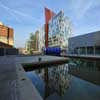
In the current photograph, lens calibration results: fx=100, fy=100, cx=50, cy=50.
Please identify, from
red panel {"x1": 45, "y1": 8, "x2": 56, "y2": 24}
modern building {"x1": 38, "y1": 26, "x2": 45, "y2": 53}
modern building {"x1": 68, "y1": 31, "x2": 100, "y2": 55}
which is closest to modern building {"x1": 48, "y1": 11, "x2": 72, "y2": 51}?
red panel {"x1": 45, "y1": 8, "x2": 56, "y2": 24}

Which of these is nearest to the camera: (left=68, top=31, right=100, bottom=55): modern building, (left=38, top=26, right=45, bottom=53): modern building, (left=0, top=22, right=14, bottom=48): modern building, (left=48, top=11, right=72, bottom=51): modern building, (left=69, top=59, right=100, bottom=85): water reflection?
(left=69, top=59, right=100, bottom=85): water reflection

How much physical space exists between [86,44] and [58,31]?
80.9 ft

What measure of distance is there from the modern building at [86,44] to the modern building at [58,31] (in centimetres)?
1565

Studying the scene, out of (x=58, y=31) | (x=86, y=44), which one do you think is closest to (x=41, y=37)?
(x=58, y=31)

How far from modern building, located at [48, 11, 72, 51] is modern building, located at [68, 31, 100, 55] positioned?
1565 cm

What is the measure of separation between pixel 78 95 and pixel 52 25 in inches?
1927

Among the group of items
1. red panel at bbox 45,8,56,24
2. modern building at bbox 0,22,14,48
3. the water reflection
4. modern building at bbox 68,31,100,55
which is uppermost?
red panel at bbox 45,8,56,24

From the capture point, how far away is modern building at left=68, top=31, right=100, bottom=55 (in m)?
23.2

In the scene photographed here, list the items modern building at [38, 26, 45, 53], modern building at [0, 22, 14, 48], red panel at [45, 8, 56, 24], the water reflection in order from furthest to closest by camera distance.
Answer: modern building at [38, 26, 45, 53] < red panel at [45, 8, 56, 24] < modern building at [0, 22, 14, 48] < the water reflection

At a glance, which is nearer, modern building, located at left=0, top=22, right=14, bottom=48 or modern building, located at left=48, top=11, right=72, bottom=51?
modern building, located at left=0, top=22, right=14, bottom=48

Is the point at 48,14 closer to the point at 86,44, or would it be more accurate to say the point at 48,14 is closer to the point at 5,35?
the point at 5,35

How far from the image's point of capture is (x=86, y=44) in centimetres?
2553

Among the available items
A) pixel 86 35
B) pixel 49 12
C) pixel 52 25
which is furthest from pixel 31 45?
pixel 86 35

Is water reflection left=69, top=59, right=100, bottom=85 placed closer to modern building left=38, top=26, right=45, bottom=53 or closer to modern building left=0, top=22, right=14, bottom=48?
modern building left=0, top=22, right=14, bottom=48
